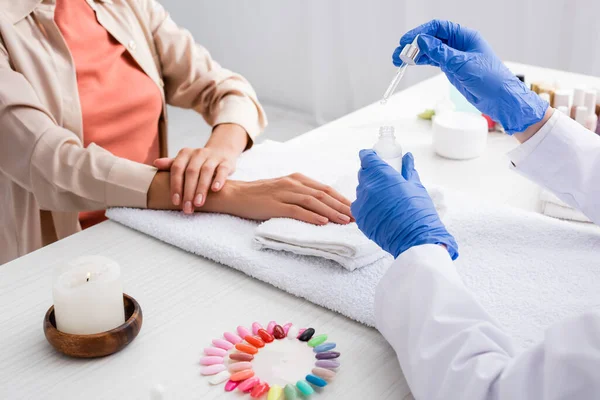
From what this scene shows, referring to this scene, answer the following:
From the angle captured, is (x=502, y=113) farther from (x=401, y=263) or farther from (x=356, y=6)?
(x=356, y=6)

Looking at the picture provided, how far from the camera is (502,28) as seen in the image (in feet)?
8.90

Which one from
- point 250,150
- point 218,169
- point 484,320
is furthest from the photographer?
point 250,150

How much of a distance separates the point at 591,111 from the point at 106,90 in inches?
41.3

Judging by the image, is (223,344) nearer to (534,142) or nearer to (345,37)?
(534,142)

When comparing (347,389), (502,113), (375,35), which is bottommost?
(375,35)

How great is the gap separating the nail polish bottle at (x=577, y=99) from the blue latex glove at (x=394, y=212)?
2.19 feet

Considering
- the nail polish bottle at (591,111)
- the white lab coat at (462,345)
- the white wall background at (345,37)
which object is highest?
the white lab coat at (462,345)

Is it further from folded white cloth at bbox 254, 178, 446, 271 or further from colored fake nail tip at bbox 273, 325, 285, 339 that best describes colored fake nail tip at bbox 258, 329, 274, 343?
folded white cloth at bbox 254, 178, 446, 271

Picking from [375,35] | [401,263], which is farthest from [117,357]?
[375,35]

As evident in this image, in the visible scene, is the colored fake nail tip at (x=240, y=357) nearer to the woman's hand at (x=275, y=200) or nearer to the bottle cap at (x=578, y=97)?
the woman's hand at (x=275, y=200)

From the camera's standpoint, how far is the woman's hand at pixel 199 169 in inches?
44.5

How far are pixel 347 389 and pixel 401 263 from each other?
0.16m

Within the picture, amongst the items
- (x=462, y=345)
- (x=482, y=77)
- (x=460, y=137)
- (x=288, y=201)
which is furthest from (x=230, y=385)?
(x=460, y=137)

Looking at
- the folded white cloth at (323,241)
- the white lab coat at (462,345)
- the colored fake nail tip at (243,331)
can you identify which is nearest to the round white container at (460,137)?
the folded white cloth at (323,241)
